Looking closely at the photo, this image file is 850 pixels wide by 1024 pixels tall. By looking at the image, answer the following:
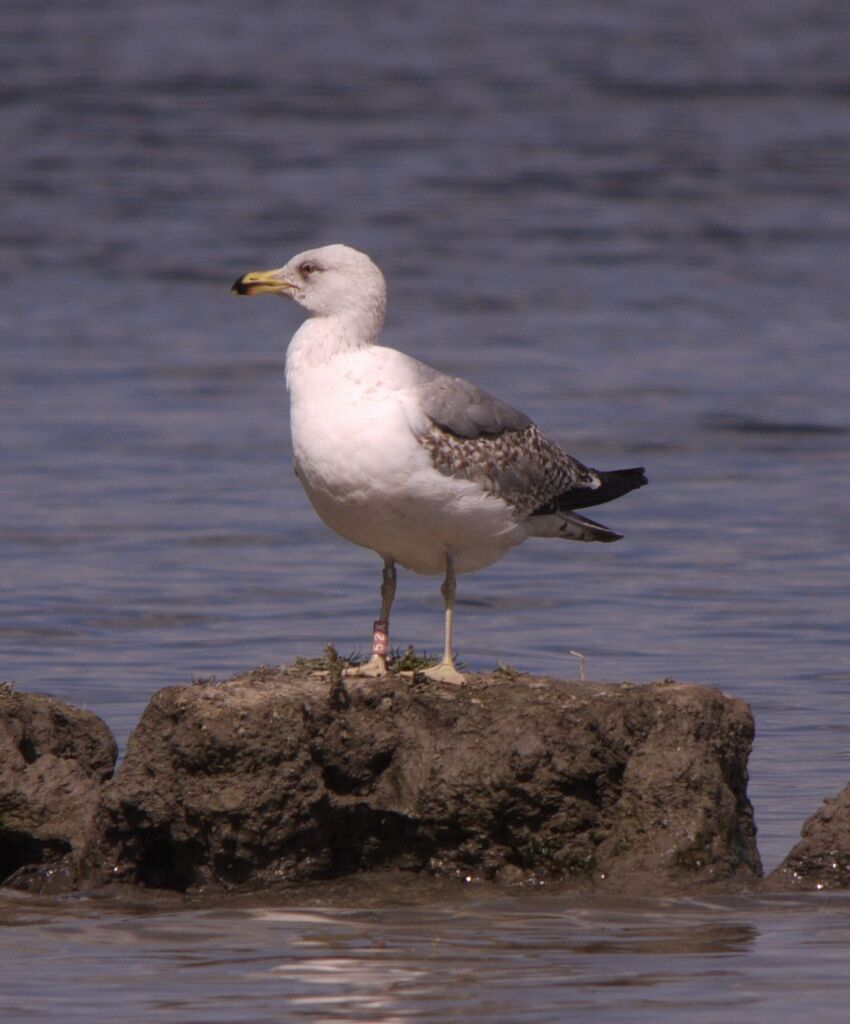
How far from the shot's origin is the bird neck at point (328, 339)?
7660 millimetres

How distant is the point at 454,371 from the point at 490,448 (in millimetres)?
11727

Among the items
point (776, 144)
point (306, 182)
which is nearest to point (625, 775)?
point (306, 182)

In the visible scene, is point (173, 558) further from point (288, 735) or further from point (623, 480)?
point (288, 735)

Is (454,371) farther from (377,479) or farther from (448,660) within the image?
(377,479)

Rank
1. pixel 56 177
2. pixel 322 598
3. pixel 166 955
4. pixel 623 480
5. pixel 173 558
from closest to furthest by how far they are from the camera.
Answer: pixel 166 955 → pixel 623 480 → pixel 322 598 → pixel 173 558 → pixel 56 177

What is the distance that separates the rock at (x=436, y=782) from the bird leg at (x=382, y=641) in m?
0.11

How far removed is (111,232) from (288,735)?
21.5 metres

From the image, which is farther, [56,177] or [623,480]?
[56,177]

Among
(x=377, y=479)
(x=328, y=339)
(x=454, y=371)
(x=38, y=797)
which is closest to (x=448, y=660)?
(x=377, y=479)

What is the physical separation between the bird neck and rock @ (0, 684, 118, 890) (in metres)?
1.55

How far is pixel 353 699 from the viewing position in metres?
7.31

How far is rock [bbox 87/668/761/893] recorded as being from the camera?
7.21m

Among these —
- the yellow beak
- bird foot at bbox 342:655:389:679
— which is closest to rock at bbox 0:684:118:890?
bird foot at bbox 342:655:389:679

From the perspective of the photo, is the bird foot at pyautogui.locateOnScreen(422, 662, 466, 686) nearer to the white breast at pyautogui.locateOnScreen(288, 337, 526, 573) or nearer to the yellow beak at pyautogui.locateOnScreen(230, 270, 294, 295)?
the white breast at pyautogui.locateOnScreen(288, 337, 526, 573)
